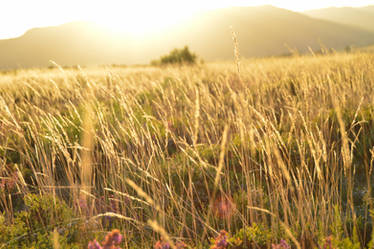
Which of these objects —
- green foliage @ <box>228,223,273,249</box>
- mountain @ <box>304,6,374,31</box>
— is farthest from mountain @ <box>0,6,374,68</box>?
Answer: green foliage @ <box>228,223,273,249</box>

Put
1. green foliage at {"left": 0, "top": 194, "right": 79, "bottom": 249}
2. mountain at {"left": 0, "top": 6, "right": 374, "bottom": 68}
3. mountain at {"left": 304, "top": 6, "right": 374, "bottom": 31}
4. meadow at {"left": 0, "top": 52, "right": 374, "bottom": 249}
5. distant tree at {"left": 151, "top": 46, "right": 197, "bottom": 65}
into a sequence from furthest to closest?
1. mountain at {"left": 304, "top": 6, "right": 374, "bottom": 31}
2. mountain at {"left": 0, "top": 6, "right": 374, "bottom": 68}
3. distant tree at {"left": 151, "top": 46, "right": 197, "bottom": 65}
4. green foliage at {"left": 0, "top": 194, "right": 79, "bottom": 249}
5. meadow at {"left": 0, "top": 52, "right": 374, "bottom": 249}

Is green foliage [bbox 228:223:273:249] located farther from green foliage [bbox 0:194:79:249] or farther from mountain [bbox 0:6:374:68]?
mountain [bbox 0:6:374:68]

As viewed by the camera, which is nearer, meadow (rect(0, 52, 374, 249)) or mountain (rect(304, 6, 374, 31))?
meadow (rect(0, 52, 374, 249))

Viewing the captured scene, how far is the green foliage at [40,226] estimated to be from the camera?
148 cm

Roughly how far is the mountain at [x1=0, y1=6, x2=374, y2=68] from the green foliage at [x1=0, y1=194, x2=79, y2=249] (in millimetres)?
90113

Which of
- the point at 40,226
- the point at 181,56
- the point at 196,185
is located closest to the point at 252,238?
the point at 196,185

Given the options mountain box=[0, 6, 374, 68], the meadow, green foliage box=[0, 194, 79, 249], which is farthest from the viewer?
mountain box=[0, 6, 374, 68]

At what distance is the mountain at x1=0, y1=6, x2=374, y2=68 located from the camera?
95.6 meters

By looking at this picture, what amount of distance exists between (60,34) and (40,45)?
1208cm

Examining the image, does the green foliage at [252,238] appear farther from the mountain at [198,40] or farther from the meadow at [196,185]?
the mountain at [198,40]

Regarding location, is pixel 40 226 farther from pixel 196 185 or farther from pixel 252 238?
pixel 252 238

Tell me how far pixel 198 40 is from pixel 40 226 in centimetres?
10599

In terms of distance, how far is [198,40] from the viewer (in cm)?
10250

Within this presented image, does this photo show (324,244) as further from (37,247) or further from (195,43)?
(195,43)
